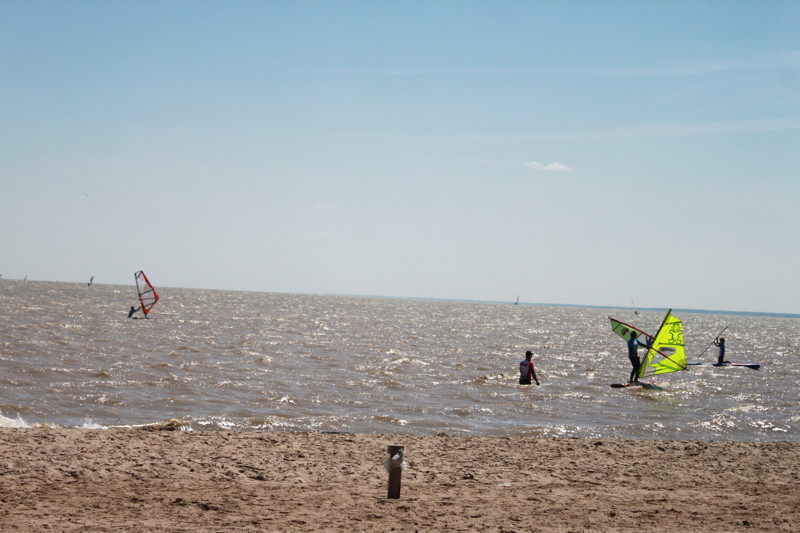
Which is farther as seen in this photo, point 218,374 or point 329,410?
point 218,374

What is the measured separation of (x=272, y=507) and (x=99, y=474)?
2.26 meters

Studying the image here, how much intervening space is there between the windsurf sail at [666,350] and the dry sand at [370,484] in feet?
35.7

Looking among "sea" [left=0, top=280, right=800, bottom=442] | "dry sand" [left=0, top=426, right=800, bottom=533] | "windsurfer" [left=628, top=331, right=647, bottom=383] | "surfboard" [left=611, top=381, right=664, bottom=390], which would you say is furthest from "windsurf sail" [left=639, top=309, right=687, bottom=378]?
"dry sand" [left=0, top=426, right=800, bottom=533]

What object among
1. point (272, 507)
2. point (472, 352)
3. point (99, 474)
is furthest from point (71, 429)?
point (472, 352)

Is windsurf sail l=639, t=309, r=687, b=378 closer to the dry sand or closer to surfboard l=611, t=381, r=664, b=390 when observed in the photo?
surfboard l=611, t=381, r=664, b=390

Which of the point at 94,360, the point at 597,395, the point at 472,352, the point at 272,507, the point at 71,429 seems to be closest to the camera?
the point at 272,507

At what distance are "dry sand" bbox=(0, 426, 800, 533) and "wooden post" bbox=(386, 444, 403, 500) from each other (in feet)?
0.29

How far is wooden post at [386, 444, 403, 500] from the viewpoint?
7.34 m

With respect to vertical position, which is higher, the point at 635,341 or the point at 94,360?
the point at 635,341

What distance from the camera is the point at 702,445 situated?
37.3 feet

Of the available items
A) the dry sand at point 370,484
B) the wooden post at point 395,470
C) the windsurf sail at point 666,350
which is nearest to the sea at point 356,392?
the windsurf sail at point 666,350

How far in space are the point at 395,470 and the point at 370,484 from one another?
2.94 ft

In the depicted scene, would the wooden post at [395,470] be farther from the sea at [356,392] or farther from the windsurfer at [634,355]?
the windsurfer at [634,355]

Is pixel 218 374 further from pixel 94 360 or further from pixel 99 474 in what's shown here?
pixel 99 474
